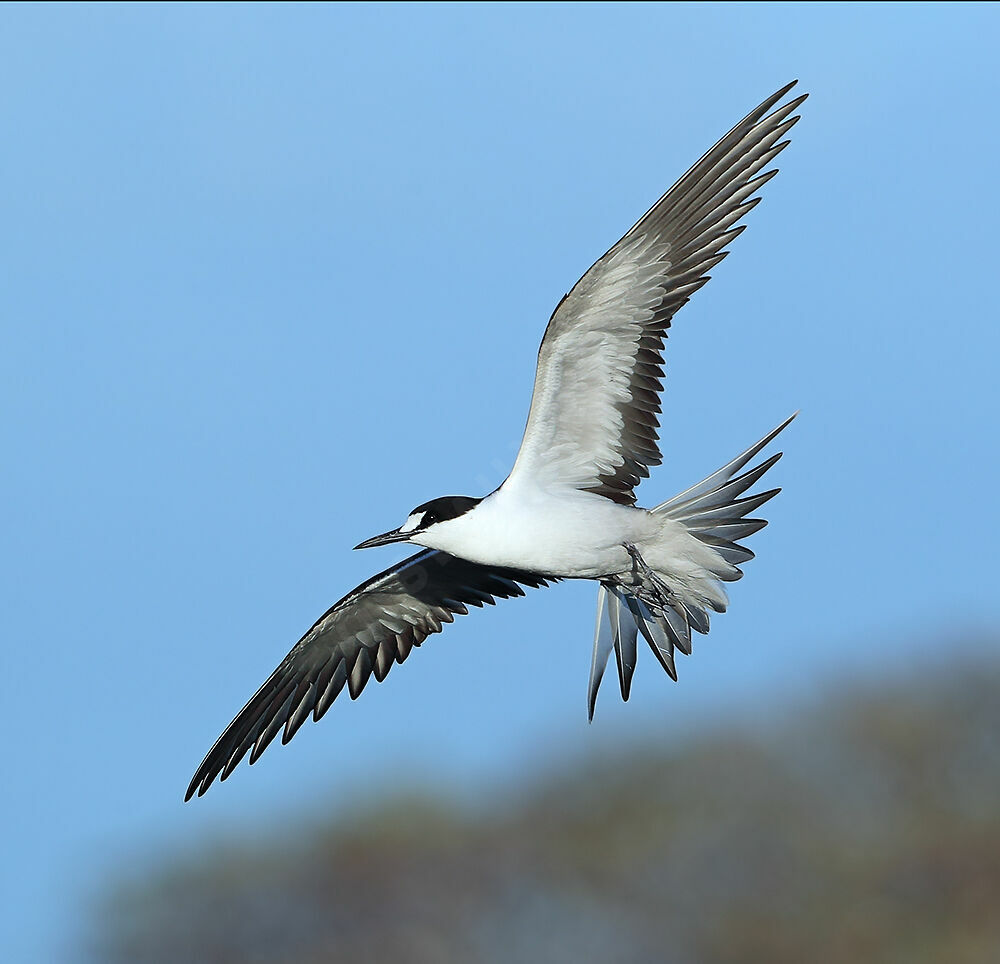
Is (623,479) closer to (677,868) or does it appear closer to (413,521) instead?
(413,521)

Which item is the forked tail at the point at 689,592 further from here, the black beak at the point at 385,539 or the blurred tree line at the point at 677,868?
the blurred tree line at the point at 677,868

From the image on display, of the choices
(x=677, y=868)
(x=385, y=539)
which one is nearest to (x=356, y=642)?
(x=385, y=539)

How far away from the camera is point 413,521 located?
8422 mm

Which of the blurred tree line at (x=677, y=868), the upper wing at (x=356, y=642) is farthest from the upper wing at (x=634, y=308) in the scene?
the blurred tree line at (x=677, y=868)

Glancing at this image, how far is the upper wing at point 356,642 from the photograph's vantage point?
968cm

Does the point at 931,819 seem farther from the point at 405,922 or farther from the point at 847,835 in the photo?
the point at 405,922

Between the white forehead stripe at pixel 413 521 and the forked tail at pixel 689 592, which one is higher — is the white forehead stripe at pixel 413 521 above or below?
above

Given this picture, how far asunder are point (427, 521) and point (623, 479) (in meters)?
1.10

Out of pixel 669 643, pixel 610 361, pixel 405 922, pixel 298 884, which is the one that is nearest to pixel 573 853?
pixel 405 922

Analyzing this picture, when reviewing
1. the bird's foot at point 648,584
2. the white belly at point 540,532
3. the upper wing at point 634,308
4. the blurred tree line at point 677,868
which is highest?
the upper wing at point 634,308

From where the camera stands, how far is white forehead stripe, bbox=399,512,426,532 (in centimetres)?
838

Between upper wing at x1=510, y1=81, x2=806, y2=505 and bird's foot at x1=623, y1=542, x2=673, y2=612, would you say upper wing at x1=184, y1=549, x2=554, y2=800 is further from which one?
upper wing at x1=510, y1=81, x2=806, y2=505

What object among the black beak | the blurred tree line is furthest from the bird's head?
the blurred tree line

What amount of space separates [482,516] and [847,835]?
14.9m
